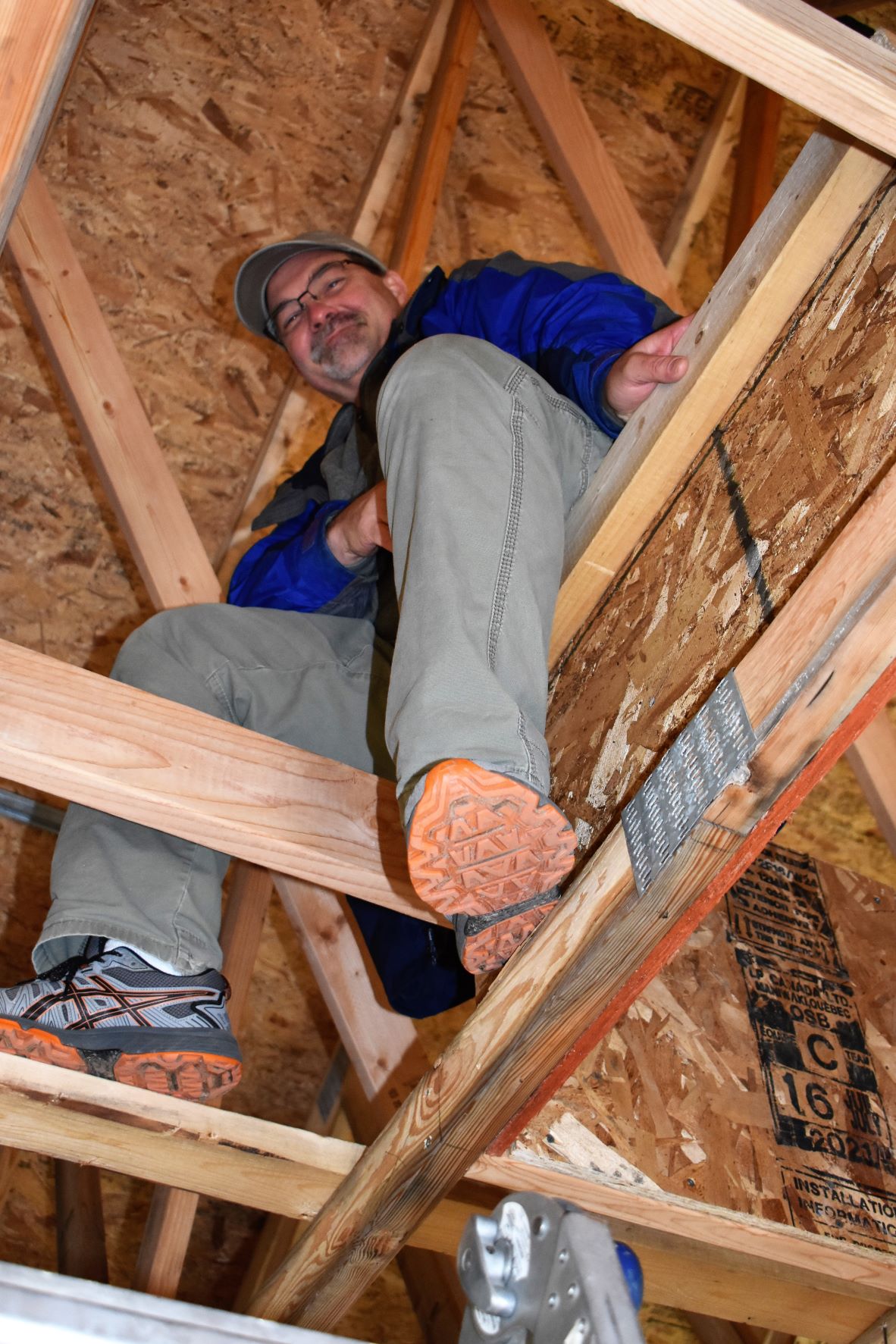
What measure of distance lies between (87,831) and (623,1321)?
3.27 ft

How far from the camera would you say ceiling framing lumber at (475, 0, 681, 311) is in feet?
8.34

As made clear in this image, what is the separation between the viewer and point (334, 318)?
2178 millimetres

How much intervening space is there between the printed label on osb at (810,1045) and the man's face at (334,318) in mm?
1180

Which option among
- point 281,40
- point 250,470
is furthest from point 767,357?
point 281,40

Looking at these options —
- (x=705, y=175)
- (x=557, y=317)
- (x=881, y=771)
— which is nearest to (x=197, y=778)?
(x=557, y=317)

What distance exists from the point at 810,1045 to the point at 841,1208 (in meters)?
0.25

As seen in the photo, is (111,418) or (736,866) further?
(111,418)

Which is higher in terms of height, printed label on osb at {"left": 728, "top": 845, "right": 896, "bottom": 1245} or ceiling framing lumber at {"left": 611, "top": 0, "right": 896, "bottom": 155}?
ceiling framing lumber at {"left": 611, "top": 0, "right": 896, "bottom": 155}

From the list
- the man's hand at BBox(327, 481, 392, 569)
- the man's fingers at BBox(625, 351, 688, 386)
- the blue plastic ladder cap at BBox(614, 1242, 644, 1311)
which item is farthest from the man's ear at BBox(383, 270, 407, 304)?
the blue plastic ladder cap at BBox(614, 1242, 644, 1311)

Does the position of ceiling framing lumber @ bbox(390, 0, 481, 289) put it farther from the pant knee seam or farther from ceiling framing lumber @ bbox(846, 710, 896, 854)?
the pant knee seam

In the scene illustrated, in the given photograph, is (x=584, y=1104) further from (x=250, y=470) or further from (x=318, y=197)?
(x=318, y=197)

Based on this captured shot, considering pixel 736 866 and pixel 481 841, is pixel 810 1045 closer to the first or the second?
pixel 736 866

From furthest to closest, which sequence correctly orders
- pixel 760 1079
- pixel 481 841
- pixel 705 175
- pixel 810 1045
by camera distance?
pixel 705 175 < pixel 810 1045 < pixel 760 1079 < pixel 481 841

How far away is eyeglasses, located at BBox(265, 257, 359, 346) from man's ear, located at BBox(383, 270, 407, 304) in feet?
0.23
